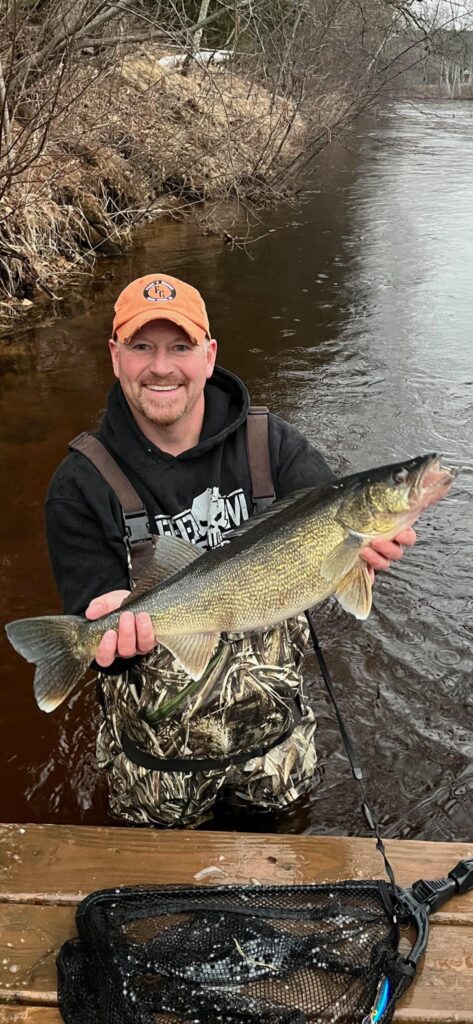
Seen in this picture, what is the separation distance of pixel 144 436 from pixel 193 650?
0.87 m

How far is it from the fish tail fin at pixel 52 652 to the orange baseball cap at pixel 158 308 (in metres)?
1.08

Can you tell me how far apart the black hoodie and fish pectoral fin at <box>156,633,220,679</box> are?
40 cm

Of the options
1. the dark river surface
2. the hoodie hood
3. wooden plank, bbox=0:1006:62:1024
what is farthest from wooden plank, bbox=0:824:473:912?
the hoodie hood

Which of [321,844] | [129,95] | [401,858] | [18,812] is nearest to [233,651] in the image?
[321,844]

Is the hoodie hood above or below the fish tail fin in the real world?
above

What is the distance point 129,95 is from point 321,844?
1475 cm

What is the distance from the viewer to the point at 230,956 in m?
2.11

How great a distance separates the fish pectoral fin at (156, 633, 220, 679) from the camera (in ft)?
8.67

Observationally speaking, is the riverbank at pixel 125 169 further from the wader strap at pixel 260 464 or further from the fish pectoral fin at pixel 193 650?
the fish pectoral fin at pixel 193 650

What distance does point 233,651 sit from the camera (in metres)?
2.94

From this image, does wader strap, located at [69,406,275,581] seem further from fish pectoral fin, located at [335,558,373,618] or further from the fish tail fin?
fish pectoral fin, located at [335,558,373,618]

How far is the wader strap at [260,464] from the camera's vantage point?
3059 mm

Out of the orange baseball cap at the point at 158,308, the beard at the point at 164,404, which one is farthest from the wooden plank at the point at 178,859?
the orange baseball cap at the point at 158,308

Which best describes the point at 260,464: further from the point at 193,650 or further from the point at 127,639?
the point at 127,639
